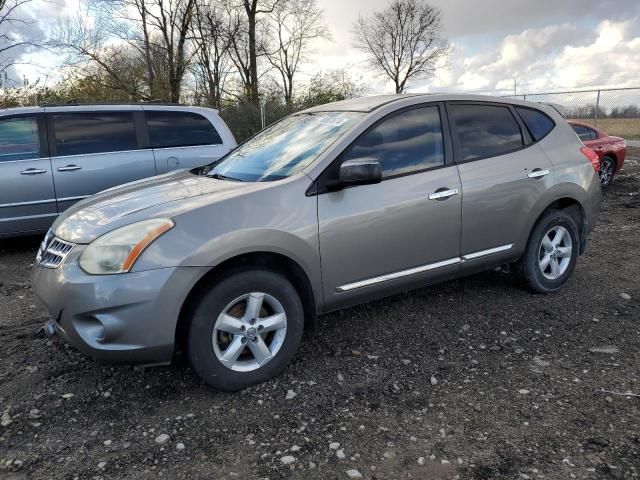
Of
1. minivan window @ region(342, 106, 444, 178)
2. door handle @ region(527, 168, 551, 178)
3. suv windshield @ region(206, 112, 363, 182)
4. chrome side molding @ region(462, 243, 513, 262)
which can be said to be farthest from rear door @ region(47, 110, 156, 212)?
door handle @ region(527, 168, 551, 178)

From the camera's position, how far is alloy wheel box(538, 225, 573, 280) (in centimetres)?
444

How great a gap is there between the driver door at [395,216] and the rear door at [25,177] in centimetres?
435

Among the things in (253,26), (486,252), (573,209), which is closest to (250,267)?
(486,252)

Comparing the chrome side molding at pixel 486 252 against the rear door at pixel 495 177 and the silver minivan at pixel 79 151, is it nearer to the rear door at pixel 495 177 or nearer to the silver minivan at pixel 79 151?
the rear door at pixel 495 177

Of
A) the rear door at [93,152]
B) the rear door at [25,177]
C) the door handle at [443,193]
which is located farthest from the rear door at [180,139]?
the door handle at [443,193]

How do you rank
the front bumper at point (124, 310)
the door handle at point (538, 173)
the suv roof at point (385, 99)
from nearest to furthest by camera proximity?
1. the front bumper at point (124, 310)
2. the suv roof at point (385, 99)
3. the door handle at point (538, 173)

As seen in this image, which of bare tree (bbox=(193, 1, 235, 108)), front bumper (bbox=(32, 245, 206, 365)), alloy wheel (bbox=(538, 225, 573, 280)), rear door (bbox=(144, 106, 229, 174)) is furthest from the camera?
bare tree (bbox=(193, 1, 235, 108))

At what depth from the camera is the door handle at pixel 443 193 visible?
3.63 metres

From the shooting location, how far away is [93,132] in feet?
21.0

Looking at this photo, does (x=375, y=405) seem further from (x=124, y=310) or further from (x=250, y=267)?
(x=124, y=310)

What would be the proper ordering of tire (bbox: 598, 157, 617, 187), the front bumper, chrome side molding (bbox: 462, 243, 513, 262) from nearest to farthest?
the front bumper, chrome side molding (bbox: 462, 243, 513, 262), tire (bbox: 598, 157, 617, 187)

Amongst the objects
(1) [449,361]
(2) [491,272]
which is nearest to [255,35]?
(2) [491,272]

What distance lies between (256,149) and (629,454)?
3.05 metres

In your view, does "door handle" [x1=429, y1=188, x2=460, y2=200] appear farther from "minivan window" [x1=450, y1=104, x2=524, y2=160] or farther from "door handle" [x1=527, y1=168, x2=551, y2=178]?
"door handle" [x1=527, y1=168, x2=551, y2=178]
